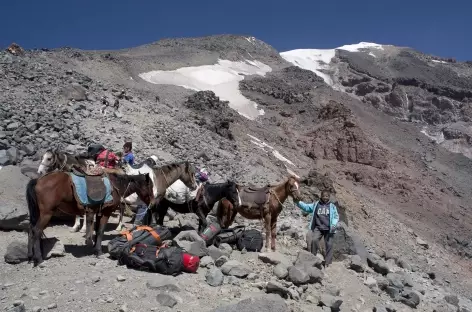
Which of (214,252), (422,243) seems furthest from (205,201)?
(422,243)

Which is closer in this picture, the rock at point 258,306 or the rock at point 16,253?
the rock at point 258,306

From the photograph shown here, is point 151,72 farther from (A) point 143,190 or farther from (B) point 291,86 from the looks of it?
(A) point 143,190

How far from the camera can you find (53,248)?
757 cm

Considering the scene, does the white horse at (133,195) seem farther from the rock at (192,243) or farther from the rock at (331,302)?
the rock at (331,302)

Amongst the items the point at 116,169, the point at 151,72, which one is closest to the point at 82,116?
the point at 116,169

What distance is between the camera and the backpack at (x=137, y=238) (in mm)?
7668

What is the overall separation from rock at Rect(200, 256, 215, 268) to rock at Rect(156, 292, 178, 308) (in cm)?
151

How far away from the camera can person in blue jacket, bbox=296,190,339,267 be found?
9492mm

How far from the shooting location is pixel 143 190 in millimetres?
9258

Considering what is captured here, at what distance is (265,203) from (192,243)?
236 centimetres

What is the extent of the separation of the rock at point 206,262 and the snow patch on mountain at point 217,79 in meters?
28.3

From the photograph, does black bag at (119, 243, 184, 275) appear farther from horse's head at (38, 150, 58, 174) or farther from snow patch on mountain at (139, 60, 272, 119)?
snow patch on mountain at (139, 60, 272, 119)

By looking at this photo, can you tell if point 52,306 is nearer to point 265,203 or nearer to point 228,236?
point 228,236

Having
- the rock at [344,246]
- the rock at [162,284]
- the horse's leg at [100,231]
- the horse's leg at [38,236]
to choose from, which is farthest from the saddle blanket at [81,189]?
the rock at [344,246]
